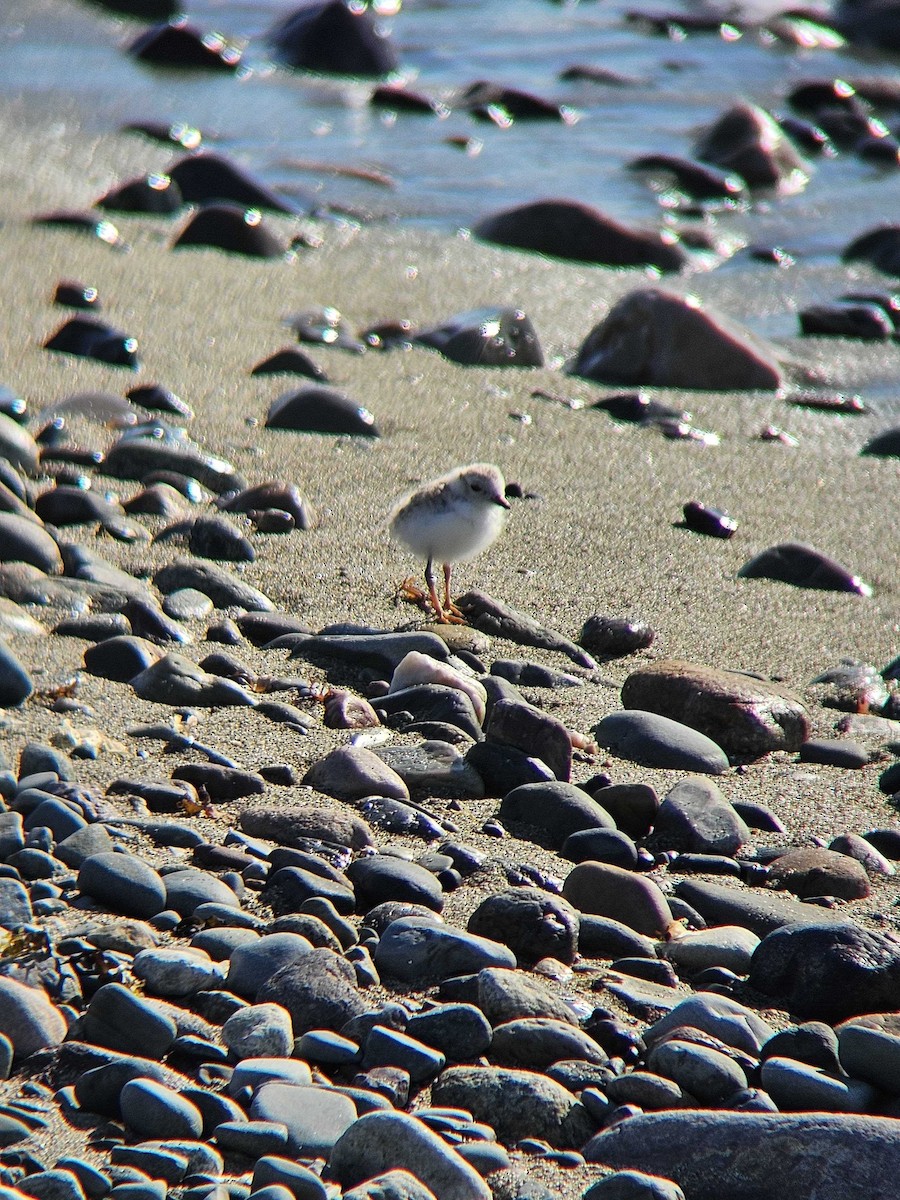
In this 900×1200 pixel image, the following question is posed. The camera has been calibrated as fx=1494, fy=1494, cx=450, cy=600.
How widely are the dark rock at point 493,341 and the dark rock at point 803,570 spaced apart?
2231mm

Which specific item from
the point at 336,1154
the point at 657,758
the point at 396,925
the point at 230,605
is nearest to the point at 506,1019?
the point at 396,925

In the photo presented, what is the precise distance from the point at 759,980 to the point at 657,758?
3.22ft

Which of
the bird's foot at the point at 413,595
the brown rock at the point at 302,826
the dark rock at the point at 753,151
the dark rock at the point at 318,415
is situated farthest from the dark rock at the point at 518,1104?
the dark rock at the point at 753,151

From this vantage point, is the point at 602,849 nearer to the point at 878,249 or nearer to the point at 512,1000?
A: the point at 512,1000

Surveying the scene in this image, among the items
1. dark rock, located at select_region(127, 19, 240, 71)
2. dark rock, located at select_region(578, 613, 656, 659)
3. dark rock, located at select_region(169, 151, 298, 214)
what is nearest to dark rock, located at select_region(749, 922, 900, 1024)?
dark rock, located at select_region(578, 613, 656, 659)

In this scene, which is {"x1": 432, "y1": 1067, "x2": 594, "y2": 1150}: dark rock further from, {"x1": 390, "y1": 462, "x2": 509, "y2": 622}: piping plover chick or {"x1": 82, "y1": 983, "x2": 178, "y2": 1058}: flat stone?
{"x1": 390, "y1": 462, "x2": 509, "y2": 622}: piping plover chick

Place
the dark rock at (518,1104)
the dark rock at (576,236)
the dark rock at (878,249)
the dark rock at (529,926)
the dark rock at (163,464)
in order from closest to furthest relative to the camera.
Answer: the dark rock at (518,1104)
the dark rock at (529,926)
the dark rock at (163,464)
the dark rock at (576,236)
the dark rock at (878,249)

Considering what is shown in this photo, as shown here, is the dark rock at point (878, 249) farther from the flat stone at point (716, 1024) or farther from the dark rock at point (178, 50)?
the flat stone at point (716, 1024)

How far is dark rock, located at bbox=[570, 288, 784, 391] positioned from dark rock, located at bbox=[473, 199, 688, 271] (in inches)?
73.8

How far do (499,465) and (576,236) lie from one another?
3543 mm

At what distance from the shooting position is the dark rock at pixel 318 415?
5.74 metres

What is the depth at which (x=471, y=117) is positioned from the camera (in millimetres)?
12461

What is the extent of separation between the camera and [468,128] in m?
12.1

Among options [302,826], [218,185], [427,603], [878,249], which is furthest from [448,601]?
[878,249]
